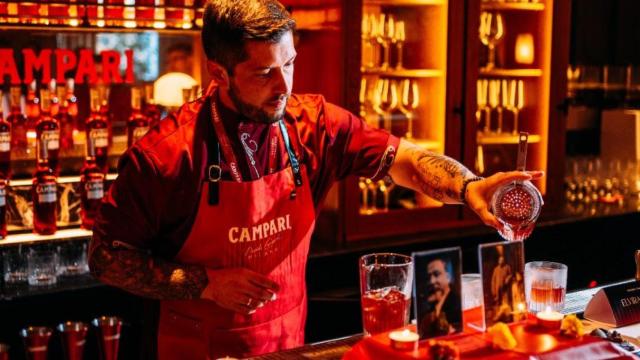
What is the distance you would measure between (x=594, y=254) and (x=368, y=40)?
171 cm

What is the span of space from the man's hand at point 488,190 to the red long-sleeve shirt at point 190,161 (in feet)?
1.18

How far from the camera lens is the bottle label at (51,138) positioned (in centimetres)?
350

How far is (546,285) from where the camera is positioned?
6.32 feet

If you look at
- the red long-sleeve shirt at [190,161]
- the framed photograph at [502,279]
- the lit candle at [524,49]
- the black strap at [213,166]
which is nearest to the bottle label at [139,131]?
the red long-sleeve shirt at [190,161]

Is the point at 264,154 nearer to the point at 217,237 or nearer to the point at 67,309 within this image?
the point at 217,237

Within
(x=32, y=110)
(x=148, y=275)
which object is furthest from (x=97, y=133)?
(x=148, y=275)

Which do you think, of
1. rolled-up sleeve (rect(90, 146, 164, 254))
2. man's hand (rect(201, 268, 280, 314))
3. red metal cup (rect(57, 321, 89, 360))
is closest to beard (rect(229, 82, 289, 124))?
rolled-up sleeve (rect(90, 146, 164, 254))

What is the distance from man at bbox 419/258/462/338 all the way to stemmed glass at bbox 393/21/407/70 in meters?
2.80

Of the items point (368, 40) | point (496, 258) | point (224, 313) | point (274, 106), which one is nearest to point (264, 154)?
point (274, 106)

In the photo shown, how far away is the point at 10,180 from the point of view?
11.8ft

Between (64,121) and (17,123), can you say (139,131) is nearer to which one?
(64,121)

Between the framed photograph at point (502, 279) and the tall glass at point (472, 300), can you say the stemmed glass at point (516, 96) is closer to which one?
the tall glass at point (472, 300)

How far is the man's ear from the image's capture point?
206 centimetres

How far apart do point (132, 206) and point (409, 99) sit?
8.20 feet
